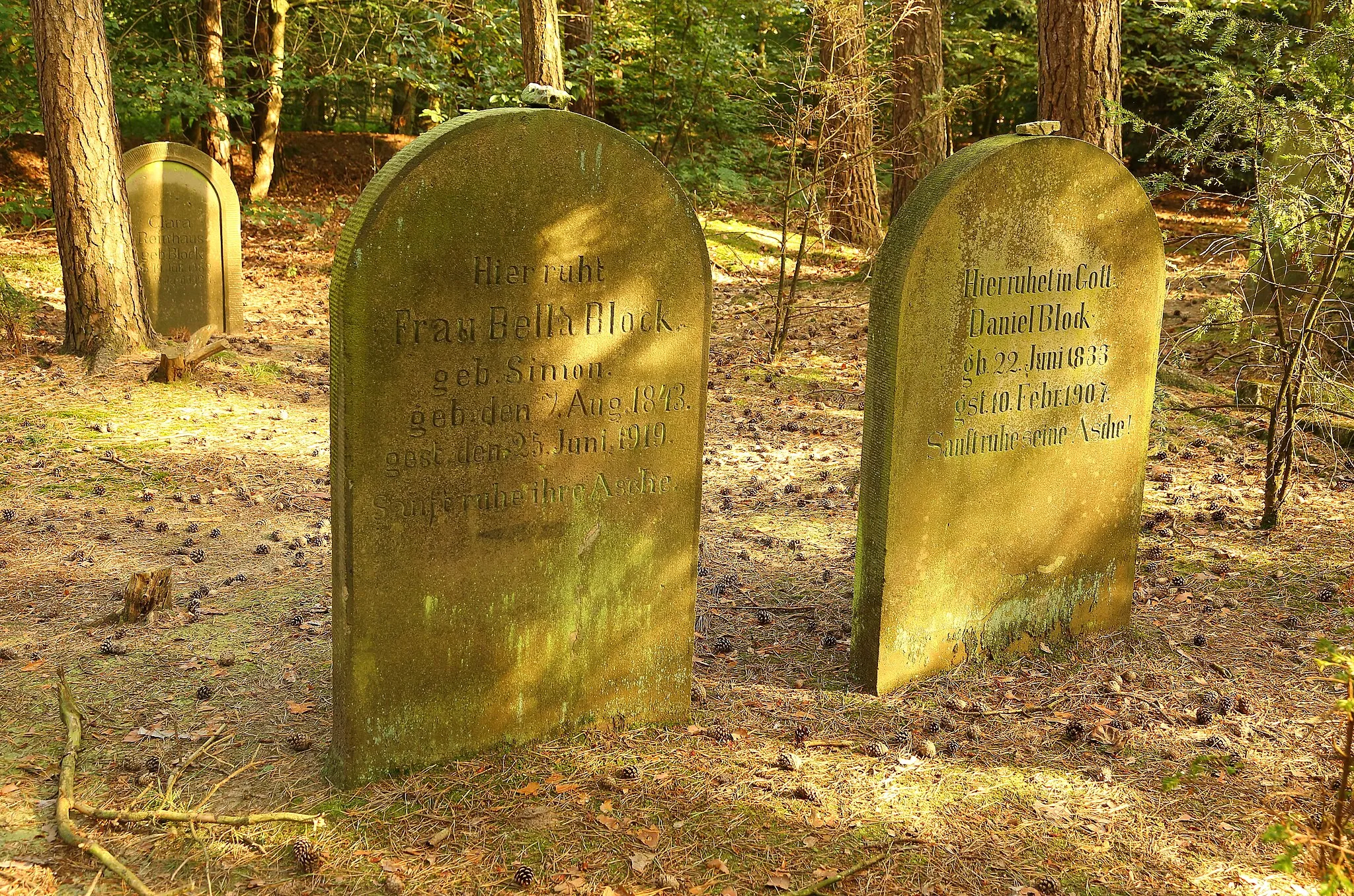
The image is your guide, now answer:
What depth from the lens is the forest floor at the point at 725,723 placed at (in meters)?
3.57

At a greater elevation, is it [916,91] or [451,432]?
[916,91]

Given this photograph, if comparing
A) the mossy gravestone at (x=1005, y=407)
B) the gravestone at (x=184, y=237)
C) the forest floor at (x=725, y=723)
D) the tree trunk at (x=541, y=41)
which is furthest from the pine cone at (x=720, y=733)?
the tree trunk at (x=541, y=41)

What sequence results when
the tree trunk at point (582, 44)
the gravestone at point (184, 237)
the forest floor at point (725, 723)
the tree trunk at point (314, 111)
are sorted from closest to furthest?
the forest floor at point (725, 723) → the gravestone at point (184, 237) → the tree trunk at point (582, 44) → the tree trunk at point (314, 111)

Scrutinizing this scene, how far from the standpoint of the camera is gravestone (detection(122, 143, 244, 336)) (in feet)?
37.3

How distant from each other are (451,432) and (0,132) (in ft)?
52.7

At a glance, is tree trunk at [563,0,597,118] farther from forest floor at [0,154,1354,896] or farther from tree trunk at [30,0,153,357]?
forest floor at [0,154,1354,896]

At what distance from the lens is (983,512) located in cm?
502

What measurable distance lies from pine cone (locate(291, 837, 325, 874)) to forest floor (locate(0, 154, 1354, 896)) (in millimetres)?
33

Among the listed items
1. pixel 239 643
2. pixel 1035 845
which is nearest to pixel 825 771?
pixel 1035 845

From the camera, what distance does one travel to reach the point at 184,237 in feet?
38.7

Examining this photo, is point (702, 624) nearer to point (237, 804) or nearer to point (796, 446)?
point (237, 804)

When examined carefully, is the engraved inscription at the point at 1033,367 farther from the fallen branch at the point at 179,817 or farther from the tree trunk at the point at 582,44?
the tree trunk at the point at 582,44

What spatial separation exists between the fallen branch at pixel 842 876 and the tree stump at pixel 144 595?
3568 mm

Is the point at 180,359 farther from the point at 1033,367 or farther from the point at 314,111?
the point at 314,111
